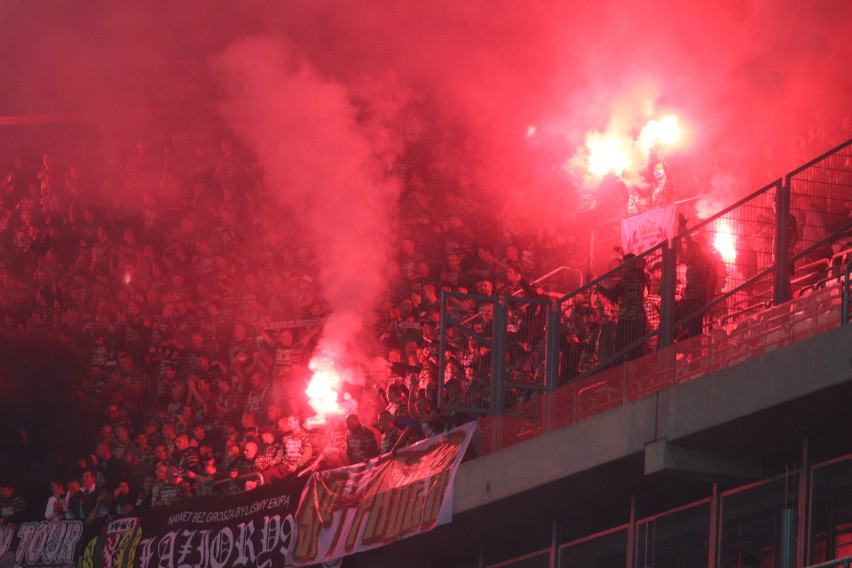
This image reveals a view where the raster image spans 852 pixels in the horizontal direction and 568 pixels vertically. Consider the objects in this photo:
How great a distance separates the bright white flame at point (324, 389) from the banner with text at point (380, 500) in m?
1.62

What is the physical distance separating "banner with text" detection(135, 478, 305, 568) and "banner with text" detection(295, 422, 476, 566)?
0.74 ft

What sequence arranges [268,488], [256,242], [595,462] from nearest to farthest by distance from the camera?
[595,462] < [268,488] < [256,242]

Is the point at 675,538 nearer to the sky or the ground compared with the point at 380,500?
nearer to the ground

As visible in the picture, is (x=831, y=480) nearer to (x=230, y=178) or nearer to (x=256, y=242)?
(x=256, y=242)

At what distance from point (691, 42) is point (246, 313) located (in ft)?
19.0

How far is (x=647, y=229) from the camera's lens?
16578mm

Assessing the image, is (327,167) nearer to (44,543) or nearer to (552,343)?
(44,543)

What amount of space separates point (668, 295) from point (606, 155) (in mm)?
6672

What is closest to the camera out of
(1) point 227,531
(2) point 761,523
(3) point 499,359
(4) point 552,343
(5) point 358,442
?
(2) point 761,523

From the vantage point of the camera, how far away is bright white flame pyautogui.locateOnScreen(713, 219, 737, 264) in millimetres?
11997

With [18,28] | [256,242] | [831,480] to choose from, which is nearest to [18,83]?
[18,28]

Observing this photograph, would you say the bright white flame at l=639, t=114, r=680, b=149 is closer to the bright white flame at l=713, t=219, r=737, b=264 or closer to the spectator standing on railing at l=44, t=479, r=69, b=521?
the bright white flame at l=713, t=219, r=737, b=264

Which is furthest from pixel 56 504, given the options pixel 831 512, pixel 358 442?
pixel 831 512

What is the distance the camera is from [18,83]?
23.6m
